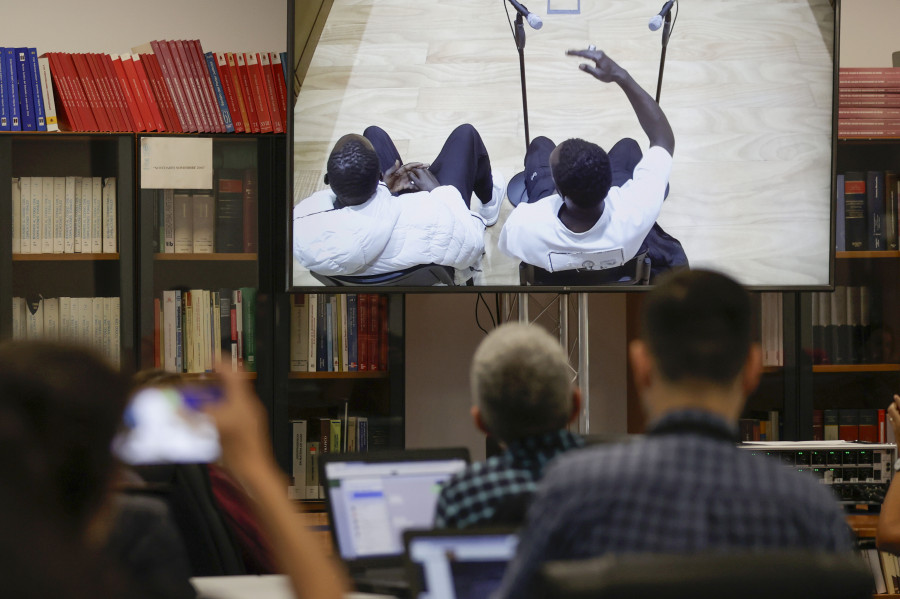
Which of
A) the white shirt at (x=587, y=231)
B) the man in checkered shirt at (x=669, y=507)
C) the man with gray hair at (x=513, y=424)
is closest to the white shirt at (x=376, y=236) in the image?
the white shirt at (x=587, y=231)

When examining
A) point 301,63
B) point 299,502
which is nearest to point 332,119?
point 301,63

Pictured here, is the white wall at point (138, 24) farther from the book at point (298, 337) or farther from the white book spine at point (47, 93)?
the book at point (298, 337)

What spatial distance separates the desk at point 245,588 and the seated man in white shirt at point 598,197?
178 cm

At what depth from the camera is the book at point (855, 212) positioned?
359 centimetres

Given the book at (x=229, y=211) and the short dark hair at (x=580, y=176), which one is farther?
the book at (x=229, y=211)

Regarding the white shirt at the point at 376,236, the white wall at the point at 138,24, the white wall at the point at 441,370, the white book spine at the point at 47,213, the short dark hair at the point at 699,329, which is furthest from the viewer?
the white wall at the point at 441,370

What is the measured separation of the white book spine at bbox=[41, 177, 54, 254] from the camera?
3445mm

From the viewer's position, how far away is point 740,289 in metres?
1.24

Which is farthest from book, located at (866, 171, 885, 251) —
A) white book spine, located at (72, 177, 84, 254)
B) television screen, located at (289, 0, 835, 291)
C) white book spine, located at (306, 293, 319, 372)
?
white book spine, located at (72, 177, 84, 254)

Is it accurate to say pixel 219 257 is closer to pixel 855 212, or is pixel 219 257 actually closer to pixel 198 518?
pixel 198 518

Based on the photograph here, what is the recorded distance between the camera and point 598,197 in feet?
10.8

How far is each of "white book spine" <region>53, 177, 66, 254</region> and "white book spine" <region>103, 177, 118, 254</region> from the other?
0.15 m

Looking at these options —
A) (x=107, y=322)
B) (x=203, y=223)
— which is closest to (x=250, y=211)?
(x=203, y=223)

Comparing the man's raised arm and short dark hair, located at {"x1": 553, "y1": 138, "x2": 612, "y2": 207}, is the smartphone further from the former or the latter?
the man's raised arm
